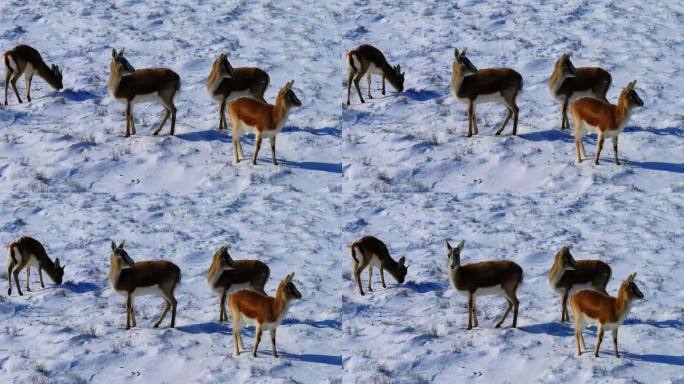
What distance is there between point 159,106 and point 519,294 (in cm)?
735

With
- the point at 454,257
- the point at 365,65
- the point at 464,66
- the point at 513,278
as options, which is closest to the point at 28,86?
the point at 365,65

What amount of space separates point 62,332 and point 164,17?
11.3 m

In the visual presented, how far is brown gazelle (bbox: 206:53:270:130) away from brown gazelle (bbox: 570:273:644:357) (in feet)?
22.3

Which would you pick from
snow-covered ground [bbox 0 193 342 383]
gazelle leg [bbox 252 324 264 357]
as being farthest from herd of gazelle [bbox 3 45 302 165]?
gazelle leg [bbox 252 324 264 357]

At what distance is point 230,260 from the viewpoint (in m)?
20.0

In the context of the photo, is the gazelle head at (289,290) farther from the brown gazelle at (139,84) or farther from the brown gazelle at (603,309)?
the brown gazelle at (139,84)

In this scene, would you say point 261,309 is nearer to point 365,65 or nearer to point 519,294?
point 519,294

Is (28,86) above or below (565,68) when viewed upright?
below

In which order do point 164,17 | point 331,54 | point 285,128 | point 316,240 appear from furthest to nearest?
point 164,17, point 331,54, point 285,128, point 316,240

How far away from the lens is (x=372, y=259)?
20.9 meters

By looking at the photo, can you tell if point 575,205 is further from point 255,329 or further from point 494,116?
point 255,329

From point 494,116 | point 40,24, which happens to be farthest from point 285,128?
point 40,24

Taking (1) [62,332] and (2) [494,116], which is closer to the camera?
(1) [62,332]

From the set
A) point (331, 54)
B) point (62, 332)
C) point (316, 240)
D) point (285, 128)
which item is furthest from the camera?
point (331, 54)
